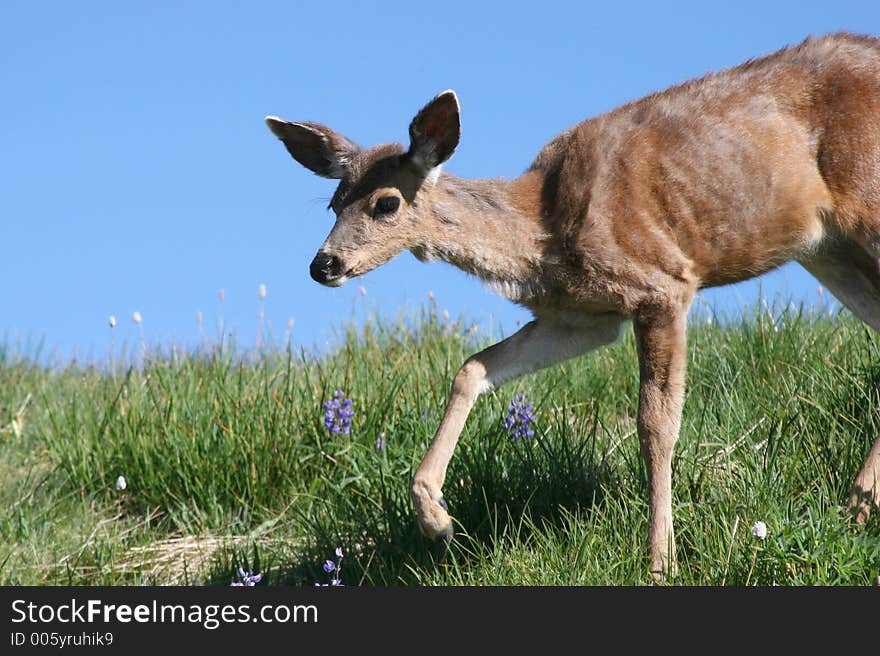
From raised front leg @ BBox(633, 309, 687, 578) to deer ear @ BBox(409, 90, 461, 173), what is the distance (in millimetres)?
1260

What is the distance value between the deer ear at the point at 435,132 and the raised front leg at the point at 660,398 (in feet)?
4.13

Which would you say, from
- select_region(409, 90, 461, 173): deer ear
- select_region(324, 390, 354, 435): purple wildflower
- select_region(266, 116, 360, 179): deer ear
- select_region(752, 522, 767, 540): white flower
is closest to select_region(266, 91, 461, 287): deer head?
select_region(409, 90, 461, 173): deer ear

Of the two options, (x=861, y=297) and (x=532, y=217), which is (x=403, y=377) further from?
(x=861, y=297)

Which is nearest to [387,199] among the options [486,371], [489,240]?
[489,240]

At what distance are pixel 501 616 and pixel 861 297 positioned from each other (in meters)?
3.04

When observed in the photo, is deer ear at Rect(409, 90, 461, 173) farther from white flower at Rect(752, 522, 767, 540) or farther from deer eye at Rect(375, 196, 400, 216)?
white flower at Rect(752, 522, 767, 540)

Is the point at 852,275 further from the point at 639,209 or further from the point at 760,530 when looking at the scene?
the point at 760,530

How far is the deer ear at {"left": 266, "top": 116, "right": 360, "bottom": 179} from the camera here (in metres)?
6.66

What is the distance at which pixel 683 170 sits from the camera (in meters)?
6.44

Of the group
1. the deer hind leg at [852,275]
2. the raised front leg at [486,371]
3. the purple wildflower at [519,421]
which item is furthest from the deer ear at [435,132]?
the deer hind leg at [852,275]

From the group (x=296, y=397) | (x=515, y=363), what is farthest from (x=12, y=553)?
(x=515, y=363)

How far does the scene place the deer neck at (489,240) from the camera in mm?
6359

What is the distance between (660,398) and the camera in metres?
6.11

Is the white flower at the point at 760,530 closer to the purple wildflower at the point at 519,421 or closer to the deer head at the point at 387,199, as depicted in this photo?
the purple wildflower at the point at 519,421
